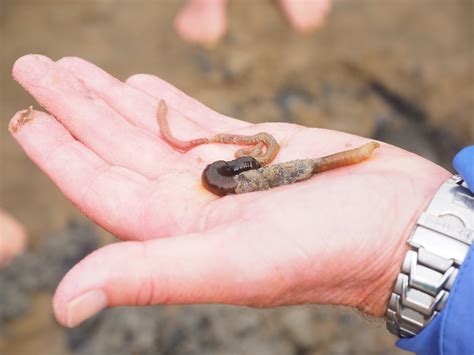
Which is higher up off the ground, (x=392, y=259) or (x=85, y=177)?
(x=85, y=177)

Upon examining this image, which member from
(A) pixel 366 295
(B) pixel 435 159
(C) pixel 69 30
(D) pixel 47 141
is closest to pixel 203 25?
(C) pixel 69 30

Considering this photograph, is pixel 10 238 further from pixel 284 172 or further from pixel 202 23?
pixel 202 23

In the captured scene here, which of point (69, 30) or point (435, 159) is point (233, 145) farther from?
point (69, 30)

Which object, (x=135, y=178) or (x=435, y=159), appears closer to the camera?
(x=135, y=178)

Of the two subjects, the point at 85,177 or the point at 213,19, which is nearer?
the point at 85,177

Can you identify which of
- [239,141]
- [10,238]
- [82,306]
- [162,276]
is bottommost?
[10,238]

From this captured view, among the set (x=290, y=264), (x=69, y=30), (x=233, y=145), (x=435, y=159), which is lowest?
(x=435, y=159)

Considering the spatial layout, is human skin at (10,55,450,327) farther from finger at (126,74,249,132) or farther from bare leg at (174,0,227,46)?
bare leg at (174,0,227,46)

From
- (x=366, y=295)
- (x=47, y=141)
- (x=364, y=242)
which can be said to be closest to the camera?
(x=364, y=242)

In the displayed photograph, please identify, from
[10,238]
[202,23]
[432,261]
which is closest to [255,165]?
[432,261]
